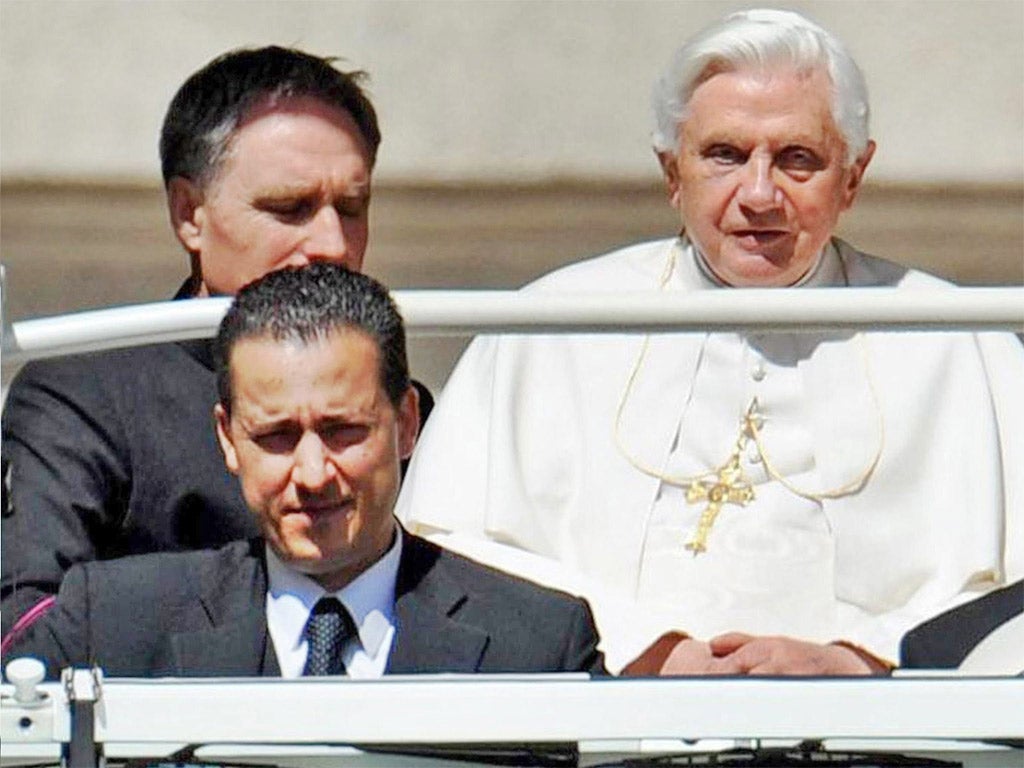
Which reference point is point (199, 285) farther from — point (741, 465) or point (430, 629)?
point (430, 629)

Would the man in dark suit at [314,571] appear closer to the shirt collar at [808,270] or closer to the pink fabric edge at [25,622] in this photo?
the pink fabric edge at [25,622]

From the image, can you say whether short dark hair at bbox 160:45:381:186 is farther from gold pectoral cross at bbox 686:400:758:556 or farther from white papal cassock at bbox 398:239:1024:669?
gold pectoral cross at bbox 686:400:758:556

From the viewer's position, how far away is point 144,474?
605cm

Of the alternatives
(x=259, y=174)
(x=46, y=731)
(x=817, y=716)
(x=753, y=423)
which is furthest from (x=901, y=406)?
(x=46, y=731)

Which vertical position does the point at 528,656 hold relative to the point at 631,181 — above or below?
below

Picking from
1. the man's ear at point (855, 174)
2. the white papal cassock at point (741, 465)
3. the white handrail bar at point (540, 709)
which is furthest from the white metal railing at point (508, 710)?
the man's ear at point (855, 174)

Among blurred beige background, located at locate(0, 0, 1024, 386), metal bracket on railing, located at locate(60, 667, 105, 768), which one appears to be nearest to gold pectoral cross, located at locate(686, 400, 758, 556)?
metal bracket on railing, located at locate(60, 667, 105, 768)

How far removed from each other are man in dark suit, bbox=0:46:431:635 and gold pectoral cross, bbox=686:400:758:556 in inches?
23.3

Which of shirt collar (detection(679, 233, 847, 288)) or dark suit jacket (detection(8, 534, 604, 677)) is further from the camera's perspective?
Result: shirt collar (detection(679, 233, 847, 288))

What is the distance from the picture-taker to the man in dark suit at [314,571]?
17.7ft

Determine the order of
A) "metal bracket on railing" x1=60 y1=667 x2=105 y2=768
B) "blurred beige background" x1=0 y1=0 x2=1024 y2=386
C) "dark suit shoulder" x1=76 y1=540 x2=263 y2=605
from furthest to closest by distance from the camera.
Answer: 1. "blurred beige background" x1=0 y1=0 x2=1024 y2=386
2. "dark suit shoulder" x1=76 y1=540 x2=263 y2=605
3. "metal bracket on railing" x1=60 y1=667 x2=105 y2=768

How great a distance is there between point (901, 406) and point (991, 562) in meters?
0.32

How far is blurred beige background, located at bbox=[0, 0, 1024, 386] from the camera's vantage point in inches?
332

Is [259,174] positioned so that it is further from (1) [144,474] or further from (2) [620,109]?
(2) [620,109]
